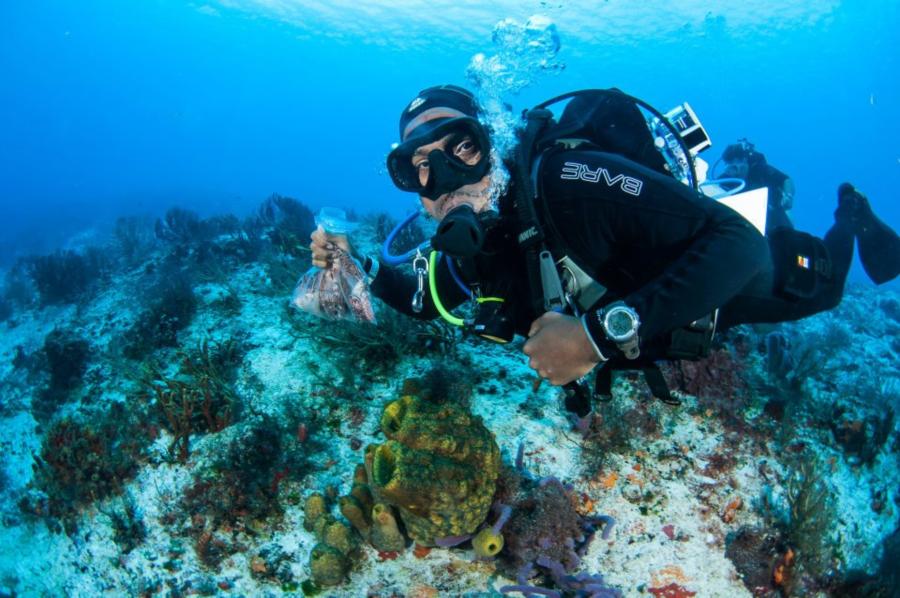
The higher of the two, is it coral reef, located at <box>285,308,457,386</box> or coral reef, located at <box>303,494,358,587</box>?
coral reef, located at <box>285,308,457,386</box>

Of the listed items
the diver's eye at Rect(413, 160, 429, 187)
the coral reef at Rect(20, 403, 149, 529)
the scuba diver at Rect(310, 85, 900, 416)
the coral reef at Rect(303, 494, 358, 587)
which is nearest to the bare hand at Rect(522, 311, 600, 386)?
the scuba diver at Rect(310, 85, 900, 416)

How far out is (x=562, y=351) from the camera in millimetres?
2143

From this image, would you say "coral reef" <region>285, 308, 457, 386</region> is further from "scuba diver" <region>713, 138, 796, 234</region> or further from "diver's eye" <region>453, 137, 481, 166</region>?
"scuba diver" <region>713, 138, 796, 234</region>

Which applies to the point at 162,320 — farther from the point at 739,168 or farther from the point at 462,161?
the point at 739,168

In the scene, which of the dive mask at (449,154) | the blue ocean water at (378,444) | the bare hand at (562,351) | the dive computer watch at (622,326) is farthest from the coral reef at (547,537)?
the dive mask at (449,154)

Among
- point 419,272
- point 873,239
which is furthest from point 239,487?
point 873,239

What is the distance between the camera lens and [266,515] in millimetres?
3910

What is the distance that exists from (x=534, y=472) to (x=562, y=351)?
222 centimetres

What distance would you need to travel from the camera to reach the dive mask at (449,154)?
2852 millimetres

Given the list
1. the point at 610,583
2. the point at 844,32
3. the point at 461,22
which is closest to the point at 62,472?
the point at 610,583

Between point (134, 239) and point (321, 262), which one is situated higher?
point (321, 262)

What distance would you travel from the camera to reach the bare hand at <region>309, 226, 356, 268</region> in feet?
10.6

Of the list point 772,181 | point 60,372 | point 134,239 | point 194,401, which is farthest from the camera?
point 134,239

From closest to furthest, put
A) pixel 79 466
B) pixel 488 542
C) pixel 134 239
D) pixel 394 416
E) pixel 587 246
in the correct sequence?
pixel 587 246
pixel 488 542
pixel 394 416
pixel 79 466
pixel 134 239
